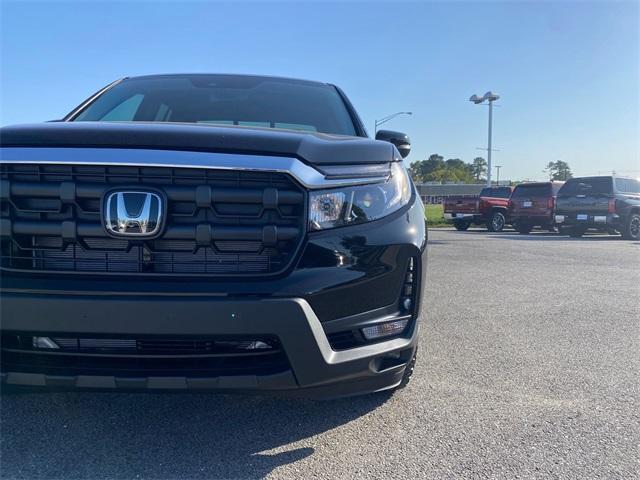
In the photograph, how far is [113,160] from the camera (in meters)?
1.90

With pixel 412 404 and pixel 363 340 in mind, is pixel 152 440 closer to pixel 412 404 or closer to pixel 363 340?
pixel 363 340

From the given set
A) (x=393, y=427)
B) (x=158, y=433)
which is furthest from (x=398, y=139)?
(x=158, y=433)

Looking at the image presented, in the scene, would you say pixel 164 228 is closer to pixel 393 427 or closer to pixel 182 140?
pixel 182 140

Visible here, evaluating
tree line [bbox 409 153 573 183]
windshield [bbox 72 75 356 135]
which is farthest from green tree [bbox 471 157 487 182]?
windshield [bbox 72 75 356 135]

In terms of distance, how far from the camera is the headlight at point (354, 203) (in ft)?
6.49

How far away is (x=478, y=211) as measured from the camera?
20.4 meters

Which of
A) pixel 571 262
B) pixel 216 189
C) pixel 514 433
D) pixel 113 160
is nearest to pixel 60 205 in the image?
pixel 113 160

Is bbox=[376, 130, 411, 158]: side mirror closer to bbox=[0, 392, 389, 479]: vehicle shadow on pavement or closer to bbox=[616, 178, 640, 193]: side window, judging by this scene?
bbox=[0, 392, 389, 479]: vehicle shadow on pavement

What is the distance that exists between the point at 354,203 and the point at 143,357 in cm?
100

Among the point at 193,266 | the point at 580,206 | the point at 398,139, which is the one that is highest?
the point at 398,139

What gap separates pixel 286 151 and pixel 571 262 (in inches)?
325

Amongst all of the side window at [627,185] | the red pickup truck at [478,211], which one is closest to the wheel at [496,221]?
the red pickup truck at [478,211]

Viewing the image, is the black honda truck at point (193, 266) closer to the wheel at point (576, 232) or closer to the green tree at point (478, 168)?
the wheel at point (576, 232)

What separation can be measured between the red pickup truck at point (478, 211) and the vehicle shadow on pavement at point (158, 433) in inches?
743
